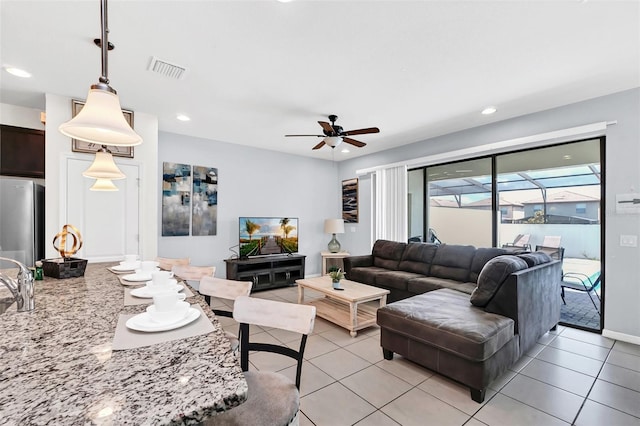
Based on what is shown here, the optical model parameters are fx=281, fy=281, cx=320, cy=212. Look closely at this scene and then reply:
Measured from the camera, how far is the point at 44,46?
7.39 ft

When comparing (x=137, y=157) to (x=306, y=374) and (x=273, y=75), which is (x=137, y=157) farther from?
(x=306, y=374)

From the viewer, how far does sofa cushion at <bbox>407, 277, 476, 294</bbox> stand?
11.4ft

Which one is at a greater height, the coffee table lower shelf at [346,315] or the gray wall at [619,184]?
the gray wall at [619,184]

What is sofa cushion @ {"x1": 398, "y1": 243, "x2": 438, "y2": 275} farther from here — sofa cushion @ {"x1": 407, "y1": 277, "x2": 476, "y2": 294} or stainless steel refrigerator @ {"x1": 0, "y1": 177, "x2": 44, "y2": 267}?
stainless steel refrigerator @ {"x1": 0, "y1": 177, "x2": 44, "y2": 267}

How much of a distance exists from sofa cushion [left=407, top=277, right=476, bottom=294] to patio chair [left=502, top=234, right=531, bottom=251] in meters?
0.90

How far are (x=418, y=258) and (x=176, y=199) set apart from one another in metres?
3.95

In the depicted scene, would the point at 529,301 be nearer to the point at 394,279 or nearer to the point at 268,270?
the point at 394,279

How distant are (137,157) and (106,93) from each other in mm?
2583

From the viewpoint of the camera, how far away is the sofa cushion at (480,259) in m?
3.70

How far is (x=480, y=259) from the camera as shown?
3783 millimetres

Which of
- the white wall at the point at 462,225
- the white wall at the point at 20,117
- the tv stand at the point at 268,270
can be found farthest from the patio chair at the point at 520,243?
the white wall at the point at 20,117

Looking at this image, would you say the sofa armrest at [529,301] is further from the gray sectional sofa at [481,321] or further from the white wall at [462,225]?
the white wall at [462,225]

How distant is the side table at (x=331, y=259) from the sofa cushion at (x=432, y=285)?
2.09 m

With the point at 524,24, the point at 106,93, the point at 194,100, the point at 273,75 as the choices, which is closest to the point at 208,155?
the point at 194,100
